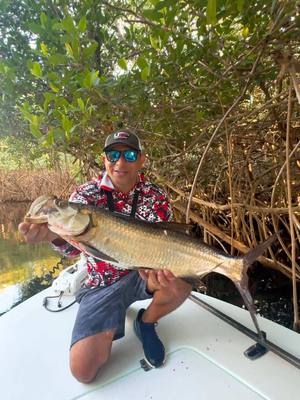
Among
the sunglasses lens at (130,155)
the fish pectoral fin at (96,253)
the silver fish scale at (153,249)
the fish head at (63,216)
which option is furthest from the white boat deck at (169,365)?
the sunglasses lens at (130,155)

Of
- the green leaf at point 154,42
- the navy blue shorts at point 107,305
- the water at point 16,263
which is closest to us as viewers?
the navy blue shorts at point 107,305

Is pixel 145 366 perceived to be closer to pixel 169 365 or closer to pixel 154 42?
pixel 169 365

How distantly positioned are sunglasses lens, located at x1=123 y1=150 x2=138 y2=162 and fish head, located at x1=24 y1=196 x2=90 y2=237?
689 mm

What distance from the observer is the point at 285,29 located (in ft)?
6.61

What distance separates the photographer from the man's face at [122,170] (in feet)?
7.80

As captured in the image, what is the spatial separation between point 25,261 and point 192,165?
5070 mm

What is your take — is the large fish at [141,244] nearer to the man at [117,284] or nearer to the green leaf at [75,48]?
the man at [117,284]

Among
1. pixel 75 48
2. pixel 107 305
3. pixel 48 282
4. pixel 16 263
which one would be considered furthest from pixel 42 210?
pixel 16 263

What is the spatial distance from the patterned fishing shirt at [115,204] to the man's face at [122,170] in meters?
0.06

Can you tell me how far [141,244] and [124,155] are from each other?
0.74 meters

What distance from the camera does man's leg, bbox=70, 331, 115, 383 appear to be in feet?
6.73

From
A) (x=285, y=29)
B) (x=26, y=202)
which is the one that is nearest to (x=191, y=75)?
(x=285, y=29)

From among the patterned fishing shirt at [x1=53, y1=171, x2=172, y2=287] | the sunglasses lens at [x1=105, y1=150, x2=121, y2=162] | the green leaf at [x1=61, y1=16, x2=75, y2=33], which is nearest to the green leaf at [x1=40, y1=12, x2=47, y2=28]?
the green leaf at [x1=61, y1=16, x2=75, y2=33]

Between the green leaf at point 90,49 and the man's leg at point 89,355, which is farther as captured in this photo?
the green leaf at point 90,49
